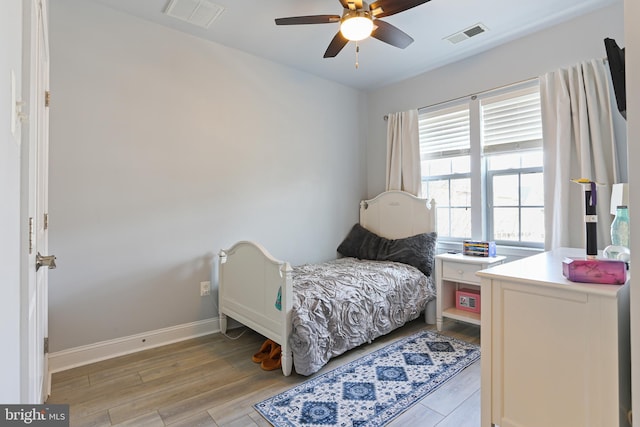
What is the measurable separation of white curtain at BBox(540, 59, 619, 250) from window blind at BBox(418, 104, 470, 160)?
0.72m

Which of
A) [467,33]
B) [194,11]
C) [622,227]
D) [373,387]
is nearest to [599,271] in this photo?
[622,227]

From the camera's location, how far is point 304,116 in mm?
3562

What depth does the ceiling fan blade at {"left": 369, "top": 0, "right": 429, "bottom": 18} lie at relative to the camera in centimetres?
193

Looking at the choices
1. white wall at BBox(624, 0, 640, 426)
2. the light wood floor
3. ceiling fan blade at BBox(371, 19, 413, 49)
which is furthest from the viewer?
ceiling fan blade at BBox(371, 19, 413, 49)

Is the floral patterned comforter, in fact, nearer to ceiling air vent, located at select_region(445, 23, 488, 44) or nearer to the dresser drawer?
the dresser drawer

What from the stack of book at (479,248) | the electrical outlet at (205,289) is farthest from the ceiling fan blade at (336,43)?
the electrical outlet at (205,289)

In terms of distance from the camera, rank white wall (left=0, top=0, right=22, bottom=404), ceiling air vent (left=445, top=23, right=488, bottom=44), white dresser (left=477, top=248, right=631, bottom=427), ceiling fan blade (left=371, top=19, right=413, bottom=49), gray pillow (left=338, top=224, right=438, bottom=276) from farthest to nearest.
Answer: gray pillow (left=338, top=224, right=438, bottom=276) < ceiling air vent (left=445, top=23, right=488, bottom=44) < ceiling fan blade (left=371, top=19, right=413, bottom=49) < white dresser (left=477, top=248, right=631, bottom=427) < white wall (left=0, top=0, right=22, bottom=404)

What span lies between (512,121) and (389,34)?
148 centimetres

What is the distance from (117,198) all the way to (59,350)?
3.67 ft

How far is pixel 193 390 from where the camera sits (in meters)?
1.95

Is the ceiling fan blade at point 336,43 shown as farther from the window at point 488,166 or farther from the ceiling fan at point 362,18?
the window at point 488,166

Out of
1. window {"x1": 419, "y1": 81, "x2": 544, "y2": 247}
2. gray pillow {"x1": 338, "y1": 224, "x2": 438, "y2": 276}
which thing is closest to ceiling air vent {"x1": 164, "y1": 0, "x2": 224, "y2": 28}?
window {"x1": 419, "y1": 81, "x2": 544, "y2": 247}

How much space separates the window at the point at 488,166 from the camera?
2.82 m

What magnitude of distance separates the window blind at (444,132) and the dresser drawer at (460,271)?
1170mm
